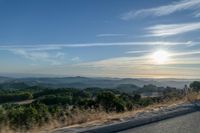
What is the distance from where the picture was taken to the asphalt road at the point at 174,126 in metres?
9.91

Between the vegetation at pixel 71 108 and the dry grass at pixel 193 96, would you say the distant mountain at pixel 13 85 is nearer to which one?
the vegetation at pixel 71 108

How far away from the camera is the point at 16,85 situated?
332 feet

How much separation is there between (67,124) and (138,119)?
193 centimetres

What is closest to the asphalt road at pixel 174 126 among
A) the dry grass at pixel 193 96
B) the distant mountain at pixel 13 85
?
the dry grass at pixel 193 96

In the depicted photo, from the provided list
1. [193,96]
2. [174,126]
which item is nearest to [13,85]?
[193,96]

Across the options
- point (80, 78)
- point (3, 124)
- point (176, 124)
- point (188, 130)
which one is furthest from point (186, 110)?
point (80, 78)

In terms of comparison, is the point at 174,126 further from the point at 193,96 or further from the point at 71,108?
the point at 193,96

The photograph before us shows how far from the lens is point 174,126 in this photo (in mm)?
10602

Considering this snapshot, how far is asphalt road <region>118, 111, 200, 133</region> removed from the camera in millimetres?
9906

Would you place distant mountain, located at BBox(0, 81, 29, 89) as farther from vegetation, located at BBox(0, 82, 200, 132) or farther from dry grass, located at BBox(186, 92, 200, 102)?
dry grass, located at BBox(186, 92, 200, 102)

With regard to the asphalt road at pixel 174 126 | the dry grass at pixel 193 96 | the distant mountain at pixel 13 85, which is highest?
the distant mountain at pixel 13 85

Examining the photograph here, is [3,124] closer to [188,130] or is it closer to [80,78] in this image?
[188,130]

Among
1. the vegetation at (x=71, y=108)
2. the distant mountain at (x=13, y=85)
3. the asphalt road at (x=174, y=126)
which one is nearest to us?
the asphalt road at (x=174, y=126)

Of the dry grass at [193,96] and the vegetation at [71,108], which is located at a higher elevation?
the dry grass at [193,96]
